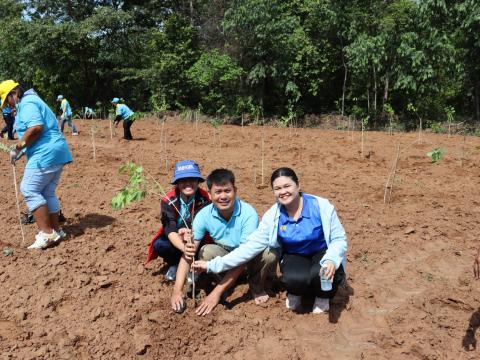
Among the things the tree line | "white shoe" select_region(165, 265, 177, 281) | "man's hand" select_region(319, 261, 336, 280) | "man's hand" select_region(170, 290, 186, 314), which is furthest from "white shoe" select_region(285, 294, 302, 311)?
the tree line

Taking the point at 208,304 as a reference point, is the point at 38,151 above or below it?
above

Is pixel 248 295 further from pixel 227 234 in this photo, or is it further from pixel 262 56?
pixel 262 56

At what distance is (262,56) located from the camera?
17.0m

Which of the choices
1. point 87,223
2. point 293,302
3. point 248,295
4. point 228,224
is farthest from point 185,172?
point 87,223

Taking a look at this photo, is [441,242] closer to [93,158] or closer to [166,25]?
[93,158]

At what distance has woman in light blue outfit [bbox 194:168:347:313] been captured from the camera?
278 cm

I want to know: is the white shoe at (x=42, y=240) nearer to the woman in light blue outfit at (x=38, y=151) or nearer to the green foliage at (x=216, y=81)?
the woman in light blue outfit at (x=38, y=151)

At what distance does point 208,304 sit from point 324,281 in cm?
81

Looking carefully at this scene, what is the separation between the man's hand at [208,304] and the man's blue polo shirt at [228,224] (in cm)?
36

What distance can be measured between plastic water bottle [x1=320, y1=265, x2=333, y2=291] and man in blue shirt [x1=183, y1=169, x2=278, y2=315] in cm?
41

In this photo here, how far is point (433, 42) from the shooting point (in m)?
13.4

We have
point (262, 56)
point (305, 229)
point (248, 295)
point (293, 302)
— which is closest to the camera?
point (305, 229)

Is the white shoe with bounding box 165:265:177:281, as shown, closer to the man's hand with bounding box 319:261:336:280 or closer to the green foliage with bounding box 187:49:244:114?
the man's hand with bounding box 319:261:336:280

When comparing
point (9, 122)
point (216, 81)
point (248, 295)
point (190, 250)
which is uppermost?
point (216, 81)
